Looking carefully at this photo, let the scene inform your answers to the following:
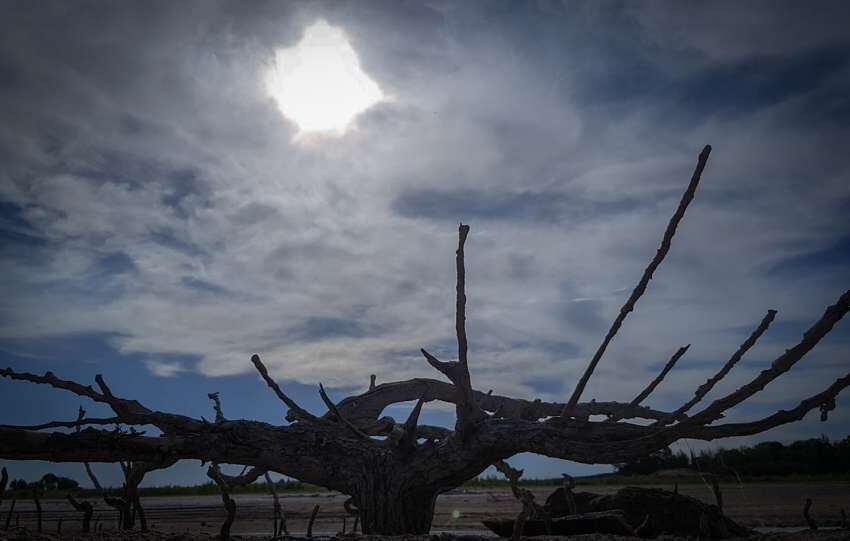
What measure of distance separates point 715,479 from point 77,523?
14398 mm

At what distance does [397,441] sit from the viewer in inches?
185

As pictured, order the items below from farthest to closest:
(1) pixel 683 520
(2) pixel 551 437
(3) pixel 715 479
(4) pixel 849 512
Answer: (4) pixel 849 512, (1) pixel 683 520, (3) pixel 715 479, (2) pixel 551 437

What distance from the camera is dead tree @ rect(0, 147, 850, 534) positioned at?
368 cm

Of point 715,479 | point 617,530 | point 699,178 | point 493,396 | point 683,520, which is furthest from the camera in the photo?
point 493,396

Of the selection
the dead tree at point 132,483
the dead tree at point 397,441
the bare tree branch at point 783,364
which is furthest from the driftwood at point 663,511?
the dead tree at point 132,483

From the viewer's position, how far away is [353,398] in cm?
670

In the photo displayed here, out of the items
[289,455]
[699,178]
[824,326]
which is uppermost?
[699,178]

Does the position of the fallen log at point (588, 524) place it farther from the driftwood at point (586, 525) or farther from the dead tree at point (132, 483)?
the dead tree at point (132, 483)

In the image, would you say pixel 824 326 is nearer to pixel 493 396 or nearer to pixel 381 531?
pixel 381 531

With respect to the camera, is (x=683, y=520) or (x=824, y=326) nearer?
(x=824, y=326)

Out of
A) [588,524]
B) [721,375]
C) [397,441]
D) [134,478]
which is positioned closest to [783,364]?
[721,375]

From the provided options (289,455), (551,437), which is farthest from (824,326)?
(289,455)

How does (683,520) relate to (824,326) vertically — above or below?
below

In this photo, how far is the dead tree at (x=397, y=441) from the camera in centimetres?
368
